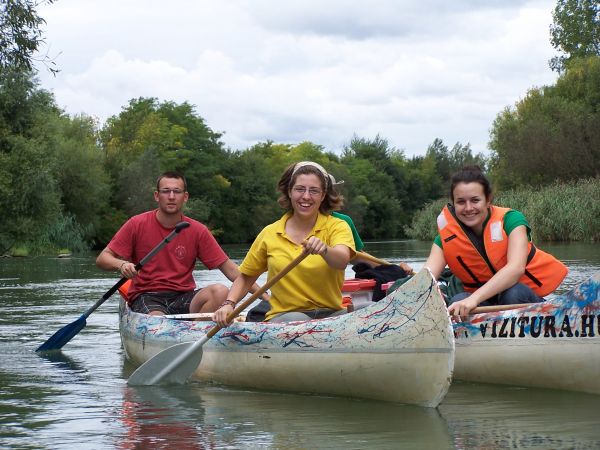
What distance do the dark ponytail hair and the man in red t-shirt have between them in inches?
68.3

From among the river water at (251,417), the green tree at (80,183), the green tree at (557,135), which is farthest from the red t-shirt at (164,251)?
the green tree at (80,183)

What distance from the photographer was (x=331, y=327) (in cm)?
509

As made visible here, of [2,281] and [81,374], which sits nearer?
[81,374]

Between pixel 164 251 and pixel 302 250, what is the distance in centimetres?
193

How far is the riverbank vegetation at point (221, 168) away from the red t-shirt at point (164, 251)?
906 cm

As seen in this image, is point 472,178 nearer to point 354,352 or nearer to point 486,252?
point 486,252

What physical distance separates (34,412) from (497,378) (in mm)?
2418

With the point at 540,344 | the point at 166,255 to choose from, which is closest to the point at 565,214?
the point at 166,255

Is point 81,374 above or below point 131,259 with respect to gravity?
below

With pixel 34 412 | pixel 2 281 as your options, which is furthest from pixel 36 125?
pixel 34 412

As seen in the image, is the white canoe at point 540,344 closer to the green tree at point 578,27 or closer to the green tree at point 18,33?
the green tree at point 18,33

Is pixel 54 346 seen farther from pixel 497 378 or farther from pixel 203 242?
pixel 497 378

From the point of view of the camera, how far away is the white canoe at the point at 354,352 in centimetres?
472

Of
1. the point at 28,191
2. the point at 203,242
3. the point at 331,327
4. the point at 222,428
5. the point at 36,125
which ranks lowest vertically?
the point at 222,428
